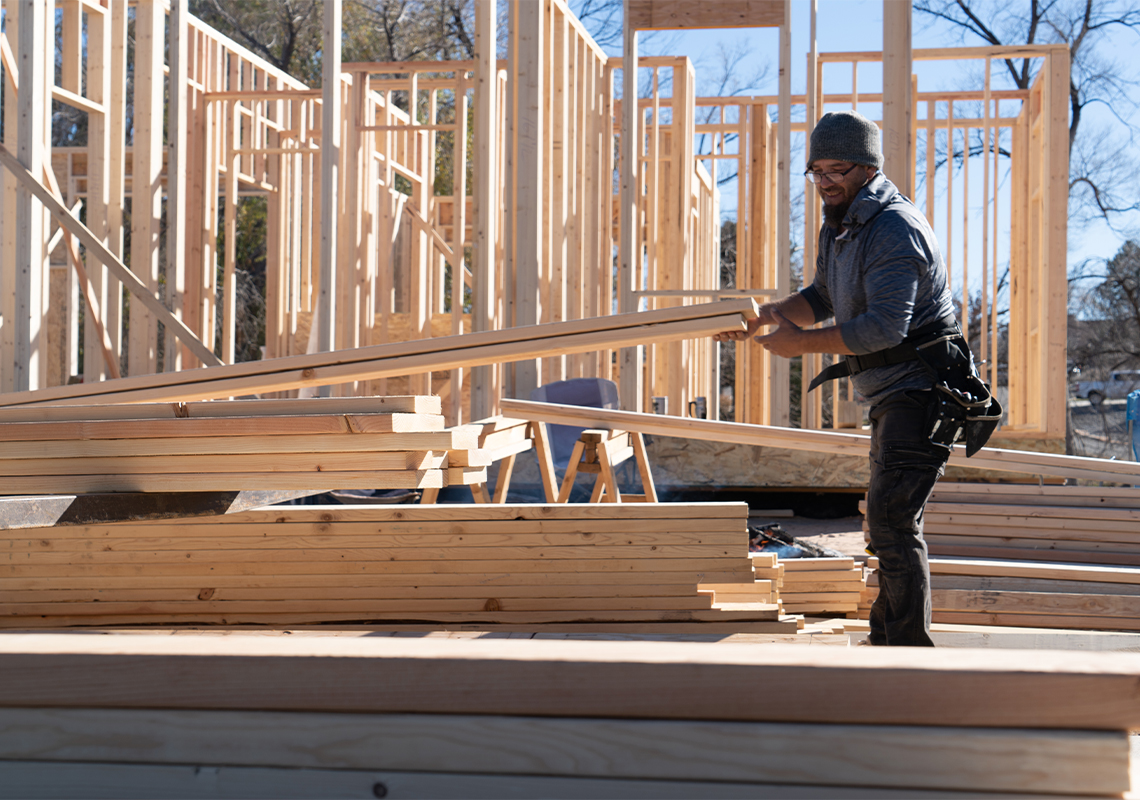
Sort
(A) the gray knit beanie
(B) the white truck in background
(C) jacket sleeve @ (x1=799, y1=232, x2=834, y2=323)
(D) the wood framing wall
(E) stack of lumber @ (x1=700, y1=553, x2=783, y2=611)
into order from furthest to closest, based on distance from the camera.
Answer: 1. (B) the white truck in background
2. (D) the wood framing wall
3. (E) stack of lumber @ (x1=700, y1=553, x2=783, y2=611)
4. (C) jacket sleeve @ (x1=799, y1=232, x2=834, y2=323)
5. (A) the gray knit beanie

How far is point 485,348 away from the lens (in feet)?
13.2

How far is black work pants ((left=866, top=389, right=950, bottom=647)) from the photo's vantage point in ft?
11.0

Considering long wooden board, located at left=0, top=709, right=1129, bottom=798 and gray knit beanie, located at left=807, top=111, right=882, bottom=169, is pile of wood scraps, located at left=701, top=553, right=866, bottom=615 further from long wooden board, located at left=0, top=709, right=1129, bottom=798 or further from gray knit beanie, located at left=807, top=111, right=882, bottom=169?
long wooden board, located at left=0, top=709, right=1129, bottom=798

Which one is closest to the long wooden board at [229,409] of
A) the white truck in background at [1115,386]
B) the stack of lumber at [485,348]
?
the stack of lumber at [485,348]

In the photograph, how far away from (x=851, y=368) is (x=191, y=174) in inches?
318

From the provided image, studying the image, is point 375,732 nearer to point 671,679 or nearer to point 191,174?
point 671,679

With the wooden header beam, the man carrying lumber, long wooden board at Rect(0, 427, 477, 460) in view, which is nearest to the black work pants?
the man carrying lumber

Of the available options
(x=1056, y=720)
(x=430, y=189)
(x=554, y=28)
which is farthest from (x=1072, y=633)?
(x=430, y=189)

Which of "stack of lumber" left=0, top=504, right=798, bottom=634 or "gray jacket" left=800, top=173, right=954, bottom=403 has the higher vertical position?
Answer: "gray jacket" left=800, top=173, right=954, bottom=403

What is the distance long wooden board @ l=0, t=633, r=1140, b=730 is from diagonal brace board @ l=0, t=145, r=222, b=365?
20.1 ft

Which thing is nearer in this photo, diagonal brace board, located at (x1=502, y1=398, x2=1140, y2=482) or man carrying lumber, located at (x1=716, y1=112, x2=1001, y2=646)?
man carrying lumber, located at (x1=716, y1=112, x2=1001, y2=646)

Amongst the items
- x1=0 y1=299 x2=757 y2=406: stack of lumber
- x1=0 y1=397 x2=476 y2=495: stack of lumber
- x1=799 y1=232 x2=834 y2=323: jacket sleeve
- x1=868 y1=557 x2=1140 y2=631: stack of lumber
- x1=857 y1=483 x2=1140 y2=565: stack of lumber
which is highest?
x1=799 y1=232 x2=834 y2=323: jacket sleeve

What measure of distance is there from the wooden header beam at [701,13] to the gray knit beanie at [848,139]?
16.0 feet

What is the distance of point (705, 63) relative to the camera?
22797mm
